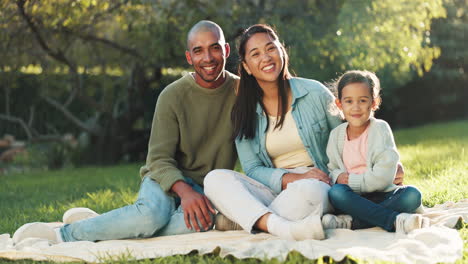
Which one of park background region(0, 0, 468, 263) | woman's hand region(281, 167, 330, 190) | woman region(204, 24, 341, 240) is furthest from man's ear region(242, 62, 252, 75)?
park background region(0, 0, 468, 263)

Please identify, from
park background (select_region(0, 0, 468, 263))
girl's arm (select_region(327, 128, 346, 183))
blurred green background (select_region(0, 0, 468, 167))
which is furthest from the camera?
A: blurred green background (select_region(0, 0, 468, 167))

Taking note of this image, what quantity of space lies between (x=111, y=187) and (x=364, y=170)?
3.73 metres

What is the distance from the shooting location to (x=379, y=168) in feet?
11.4

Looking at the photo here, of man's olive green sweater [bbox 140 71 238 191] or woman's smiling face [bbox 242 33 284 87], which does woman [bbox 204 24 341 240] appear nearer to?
woman's smiling face [bbox 242 33 284 87]

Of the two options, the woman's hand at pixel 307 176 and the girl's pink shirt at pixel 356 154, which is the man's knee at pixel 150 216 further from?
the girl's pink shirt at pixel 356 154

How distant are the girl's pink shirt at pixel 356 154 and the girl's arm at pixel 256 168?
0.38 meters

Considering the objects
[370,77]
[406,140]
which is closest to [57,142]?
[406,140]

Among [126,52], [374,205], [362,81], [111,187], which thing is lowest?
A: [111,187]

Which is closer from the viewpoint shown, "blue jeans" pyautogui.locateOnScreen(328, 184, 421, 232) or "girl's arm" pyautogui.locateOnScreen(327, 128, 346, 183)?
"blue jeans" pyautogui.locateOnScreen(328, 184, 421, 232)

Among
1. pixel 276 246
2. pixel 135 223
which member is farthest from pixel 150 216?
pixel 276 246

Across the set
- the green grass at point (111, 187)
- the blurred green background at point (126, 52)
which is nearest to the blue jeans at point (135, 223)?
the green grass at point (111, 187)

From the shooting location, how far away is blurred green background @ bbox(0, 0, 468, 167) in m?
8.30

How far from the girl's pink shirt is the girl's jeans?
23 cm

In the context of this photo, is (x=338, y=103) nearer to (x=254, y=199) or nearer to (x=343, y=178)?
(x=343, y=178)
